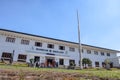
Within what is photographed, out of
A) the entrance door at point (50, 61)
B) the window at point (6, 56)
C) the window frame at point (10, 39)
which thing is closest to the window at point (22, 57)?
the window at point (6, 56)

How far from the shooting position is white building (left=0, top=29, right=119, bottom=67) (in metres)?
22.6

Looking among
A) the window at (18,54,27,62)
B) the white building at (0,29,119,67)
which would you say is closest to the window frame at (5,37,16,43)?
the white building at (0,29,119,67)

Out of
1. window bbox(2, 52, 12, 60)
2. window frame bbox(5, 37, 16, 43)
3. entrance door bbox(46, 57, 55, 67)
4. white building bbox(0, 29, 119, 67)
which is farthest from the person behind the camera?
entrance door bbox(46, 57, 55, 67)

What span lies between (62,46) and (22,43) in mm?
9288

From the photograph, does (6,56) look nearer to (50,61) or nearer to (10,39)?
(10,39)

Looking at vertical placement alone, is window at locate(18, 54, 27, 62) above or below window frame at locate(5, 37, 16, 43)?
below

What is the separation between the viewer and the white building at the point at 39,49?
2258 cm

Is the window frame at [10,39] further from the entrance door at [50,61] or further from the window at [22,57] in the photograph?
the entrance door at [50,61]

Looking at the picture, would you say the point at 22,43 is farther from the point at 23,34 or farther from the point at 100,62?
the point at 100,62

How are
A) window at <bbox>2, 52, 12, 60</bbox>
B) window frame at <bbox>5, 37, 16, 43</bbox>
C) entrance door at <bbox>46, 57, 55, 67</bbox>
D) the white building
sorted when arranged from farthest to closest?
entrance door at <bbox>46, 57, 55, 67</bbox>
window frame at <bbox>5, 37, 16, 43</bbox>
the white building
window at <bbox>2, 52, 12, 60</bbox>

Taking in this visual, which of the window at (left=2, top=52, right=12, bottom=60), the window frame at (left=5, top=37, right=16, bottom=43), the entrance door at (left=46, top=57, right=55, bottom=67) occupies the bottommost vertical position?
the entrance door at (left=46, top=57, right=55, bottom=67)

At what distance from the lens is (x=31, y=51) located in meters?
24.5

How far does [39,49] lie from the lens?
25375 mm

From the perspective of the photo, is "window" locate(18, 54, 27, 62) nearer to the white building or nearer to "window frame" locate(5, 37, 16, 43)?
the white building
